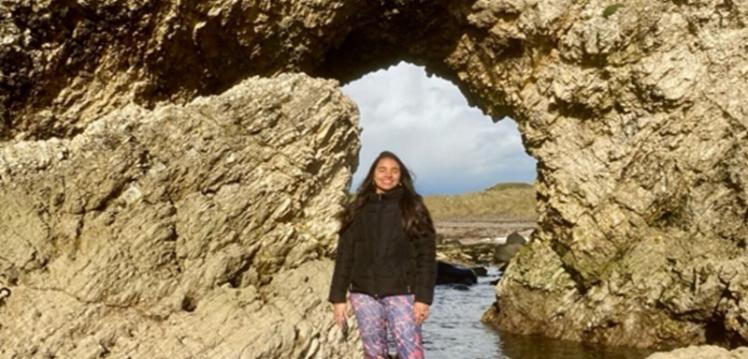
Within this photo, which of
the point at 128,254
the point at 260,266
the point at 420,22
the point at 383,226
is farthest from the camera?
the point at 420,22

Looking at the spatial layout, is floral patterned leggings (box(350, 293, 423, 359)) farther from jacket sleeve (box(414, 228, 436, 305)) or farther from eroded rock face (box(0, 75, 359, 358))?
eroded rock face (box(0, 75, 359, 358))

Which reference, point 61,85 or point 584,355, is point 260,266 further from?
point 584,355

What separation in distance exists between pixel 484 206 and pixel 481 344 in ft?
320

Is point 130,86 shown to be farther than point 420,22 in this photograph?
No

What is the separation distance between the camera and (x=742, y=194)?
73.3ft

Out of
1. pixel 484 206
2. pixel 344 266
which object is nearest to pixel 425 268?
pixel 344 266

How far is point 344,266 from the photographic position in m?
9.97

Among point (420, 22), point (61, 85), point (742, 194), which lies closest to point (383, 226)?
point (61, 85)

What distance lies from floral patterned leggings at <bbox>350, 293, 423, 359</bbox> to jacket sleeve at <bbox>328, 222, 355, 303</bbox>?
21cm

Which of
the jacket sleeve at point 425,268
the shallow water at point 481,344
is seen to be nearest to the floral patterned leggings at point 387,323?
the jacket sleeve at point 425,268

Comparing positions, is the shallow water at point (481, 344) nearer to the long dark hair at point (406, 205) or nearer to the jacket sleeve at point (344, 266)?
the jacket sleeve at point (344, 266)

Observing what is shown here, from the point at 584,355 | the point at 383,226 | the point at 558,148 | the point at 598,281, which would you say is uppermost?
the point at 558,148

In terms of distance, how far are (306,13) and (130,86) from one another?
6142mm

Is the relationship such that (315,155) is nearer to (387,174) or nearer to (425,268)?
(387,174)
